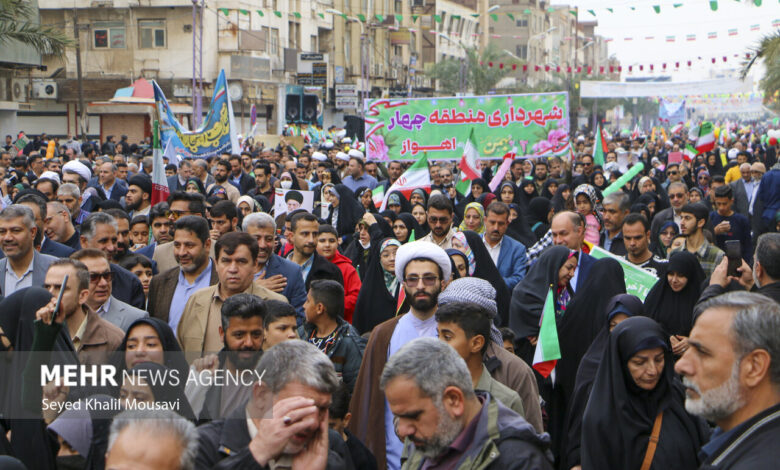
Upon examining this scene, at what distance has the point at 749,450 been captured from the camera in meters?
2.87

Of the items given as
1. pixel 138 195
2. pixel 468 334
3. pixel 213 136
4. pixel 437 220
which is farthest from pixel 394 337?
pixel 213 136

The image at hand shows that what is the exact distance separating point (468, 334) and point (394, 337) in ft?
2.43

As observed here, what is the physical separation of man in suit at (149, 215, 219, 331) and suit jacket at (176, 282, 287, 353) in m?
0.65

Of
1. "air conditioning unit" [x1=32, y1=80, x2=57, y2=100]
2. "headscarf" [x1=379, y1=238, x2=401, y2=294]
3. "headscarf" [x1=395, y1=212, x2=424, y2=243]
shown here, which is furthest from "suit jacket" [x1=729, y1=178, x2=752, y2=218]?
"air conditioning unit" [x1=32, y1=80, x2=57, y2=100]

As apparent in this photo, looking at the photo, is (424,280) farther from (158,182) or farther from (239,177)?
(239,177)

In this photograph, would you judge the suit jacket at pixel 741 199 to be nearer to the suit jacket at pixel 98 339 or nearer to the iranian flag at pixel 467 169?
the iranian flag at pixel 467 169

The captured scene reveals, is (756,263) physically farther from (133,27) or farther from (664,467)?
(133,27)

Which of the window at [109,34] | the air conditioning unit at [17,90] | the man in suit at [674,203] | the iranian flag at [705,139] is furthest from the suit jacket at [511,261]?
the window at [109,34]

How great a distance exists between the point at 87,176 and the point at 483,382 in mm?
7826

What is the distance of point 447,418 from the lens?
3.16 meters

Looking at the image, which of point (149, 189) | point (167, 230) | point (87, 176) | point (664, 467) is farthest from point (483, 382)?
point (87, 176)

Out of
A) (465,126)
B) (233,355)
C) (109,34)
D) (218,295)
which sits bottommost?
(233,355)

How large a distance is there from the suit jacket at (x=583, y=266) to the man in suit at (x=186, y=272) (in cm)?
237

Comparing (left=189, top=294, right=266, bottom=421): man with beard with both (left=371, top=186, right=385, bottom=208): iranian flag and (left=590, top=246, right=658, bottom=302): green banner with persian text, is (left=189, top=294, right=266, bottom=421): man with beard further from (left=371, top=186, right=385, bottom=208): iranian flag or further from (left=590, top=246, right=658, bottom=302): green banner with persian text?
(left=371, top=186, right=385, bottom=208): iranian flag
